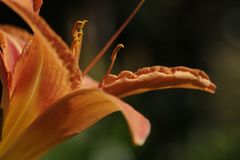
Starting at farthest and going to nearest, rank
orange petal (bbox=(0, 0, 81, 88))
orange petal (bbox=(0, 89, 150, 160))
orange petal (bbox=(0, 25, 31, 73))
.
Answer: orange petal (bbox=(0, 25, 31, 73)) < orange petal (bbox=(0, 89, 150, 160)) < orange petal (bbox=(0, 0, 81, 88))

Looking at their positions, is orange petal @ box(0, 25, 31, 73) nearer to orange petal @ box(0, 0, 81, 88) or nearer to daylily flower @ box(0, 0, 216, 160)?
daylily flower @ box(0, 0, 216, 160)

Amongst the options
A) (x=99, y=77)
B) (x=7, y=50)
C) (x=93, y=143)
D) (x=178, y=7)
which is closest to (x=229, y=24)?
(x=178, y=7)

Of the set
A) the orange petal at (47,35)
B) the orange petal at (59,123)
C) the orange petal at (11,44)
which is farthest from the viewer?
the orange petal at (11,44)

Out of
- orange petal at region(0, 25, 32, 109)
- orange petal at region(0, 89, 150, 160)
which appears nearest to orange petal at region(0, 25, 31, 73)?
orange petal at region(0, 25, 32, 109)

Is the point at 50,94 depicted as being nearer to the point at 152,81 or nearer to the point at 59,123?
the point at 59,123

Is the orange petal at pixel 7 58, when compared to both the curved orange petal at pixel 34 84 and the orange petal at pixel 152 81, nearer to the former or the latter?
the curved orange petal at pixel 34 84

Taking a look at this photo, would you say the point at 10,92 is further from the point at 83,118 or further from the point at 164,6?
the point at 164,6

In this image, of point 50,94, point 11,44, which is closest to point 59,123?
point 50,94

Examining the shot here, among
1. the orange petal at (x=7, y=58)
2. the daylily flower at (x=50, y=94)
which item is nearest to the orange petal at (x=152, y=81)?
the daylily flower at (x=50, y=94)
